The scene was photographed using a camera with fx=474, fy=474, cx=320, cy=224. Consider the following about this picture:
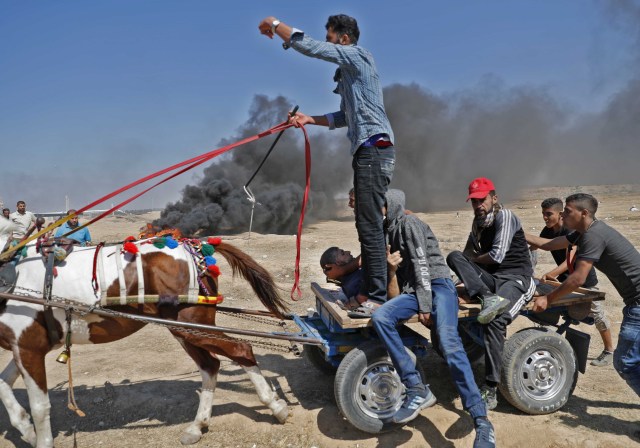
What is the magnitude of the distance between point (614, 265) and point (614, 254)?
112 mm

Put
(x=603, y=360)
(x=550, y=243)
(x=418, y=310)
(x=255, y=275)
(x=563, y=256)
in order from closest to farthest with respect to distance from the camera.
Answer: (x=418, y=310)
(x=255, y=275)
(x=550, y=243)
(x=603, y=360)
(x=563, y=256)

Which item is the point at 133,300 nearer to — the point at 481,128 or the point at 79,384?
the point at 79,384

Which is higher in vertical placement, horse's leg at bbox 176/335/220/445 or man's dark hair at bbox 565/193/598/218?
man's dark hair at bbox 565/193/598/218

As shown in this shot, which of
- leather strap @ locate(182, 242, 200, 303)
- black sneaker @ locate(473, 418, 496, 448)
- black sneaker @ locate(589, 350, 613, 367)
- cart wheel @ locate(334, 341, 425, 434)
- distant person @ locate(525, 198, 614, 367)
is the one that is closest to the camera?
black sneaker @ locate(473, 418, 496, 448)

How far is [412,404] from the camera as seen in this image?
3.91m

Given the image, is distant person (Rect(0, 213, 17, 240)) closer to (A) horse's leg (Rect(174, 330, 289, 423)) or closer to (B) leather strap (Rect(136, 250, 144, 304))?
(B) leather strap (Rect(136, 250, 144, 304))

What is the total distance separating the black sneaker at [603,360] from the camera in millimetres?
5879

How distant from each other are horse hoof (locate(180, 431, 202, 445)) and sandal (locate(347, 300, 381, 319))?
180cm

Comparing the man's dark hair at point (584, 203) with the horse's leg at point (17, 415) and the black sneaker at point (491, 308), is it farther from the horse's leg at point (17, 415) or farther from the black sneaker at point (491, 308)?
the horse's leg at point (17, 415)

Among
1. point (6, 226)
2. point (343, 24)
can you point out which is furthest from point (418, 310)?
point (6, 226)

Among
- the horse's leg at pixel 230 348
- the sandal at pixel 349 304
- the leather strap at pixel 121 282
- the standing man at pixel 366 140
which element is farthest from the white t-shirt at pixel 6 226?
the sandal at pixel 349 304

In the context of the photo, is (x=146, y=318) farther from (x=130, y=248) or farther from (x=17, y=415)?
(x=17, y=415)

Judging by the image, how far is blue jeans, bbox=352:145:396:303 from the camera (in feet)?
13.6

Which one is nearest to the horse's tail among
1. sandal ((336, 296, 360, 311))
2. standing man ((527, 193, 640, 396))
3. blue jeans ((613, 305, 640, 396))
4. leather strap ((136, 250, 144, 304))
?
sandal ((336, 296, 360, 311))
